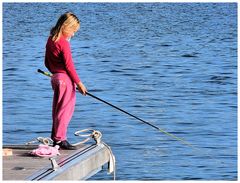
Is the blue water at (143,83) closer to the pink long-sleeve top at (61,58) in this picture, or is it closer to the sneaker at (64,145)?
the sneaker at (64,145)

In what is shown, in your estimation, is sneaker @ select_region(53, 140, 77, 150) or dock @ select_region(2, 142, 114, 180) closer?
dock @ select_region(2, 142, 114, 180)

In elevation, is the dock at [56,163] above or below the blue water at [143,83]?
above

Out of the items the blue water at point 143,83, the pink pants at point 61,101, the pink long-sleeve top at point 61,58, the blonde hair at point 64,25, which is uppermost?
the blonde hair at point 64,25

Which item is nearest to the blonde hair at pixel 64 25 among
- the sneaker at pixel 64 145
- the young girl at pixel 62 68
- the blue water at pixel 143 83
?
the young girl at pixel 62 68

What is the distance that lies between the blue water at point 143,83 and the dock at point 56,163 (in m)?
2.23

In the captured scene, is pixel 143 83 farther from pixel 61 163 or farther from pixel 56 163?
pixel 56 163

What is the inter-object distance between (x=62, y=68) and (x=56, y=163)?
0.86 m

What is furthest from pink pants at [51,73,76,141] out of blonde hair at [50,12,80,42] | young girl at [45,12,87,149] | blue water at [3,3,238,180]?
blue water at [3,3,238,180]

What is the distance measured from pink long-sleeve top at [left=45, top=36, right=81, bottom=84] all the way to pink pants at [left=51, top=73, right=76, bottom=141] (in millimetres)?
50

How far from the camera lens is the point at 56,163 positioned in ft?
29.7

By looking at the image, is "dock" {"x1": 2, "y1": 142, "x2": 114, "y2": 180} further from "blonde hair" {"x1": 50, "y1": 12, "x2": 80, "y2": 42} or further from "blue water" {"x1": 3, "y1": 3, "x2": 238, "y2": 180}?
"blue water" {"x1": 3, "y1": 3, "x2": 238, "y2": 180}

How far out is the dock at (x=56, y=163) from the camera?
8.87 m

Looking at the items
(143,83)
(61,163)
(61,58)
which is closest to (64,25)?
(61,58)

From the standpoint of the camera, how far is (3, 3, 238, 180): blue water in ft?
45.0
